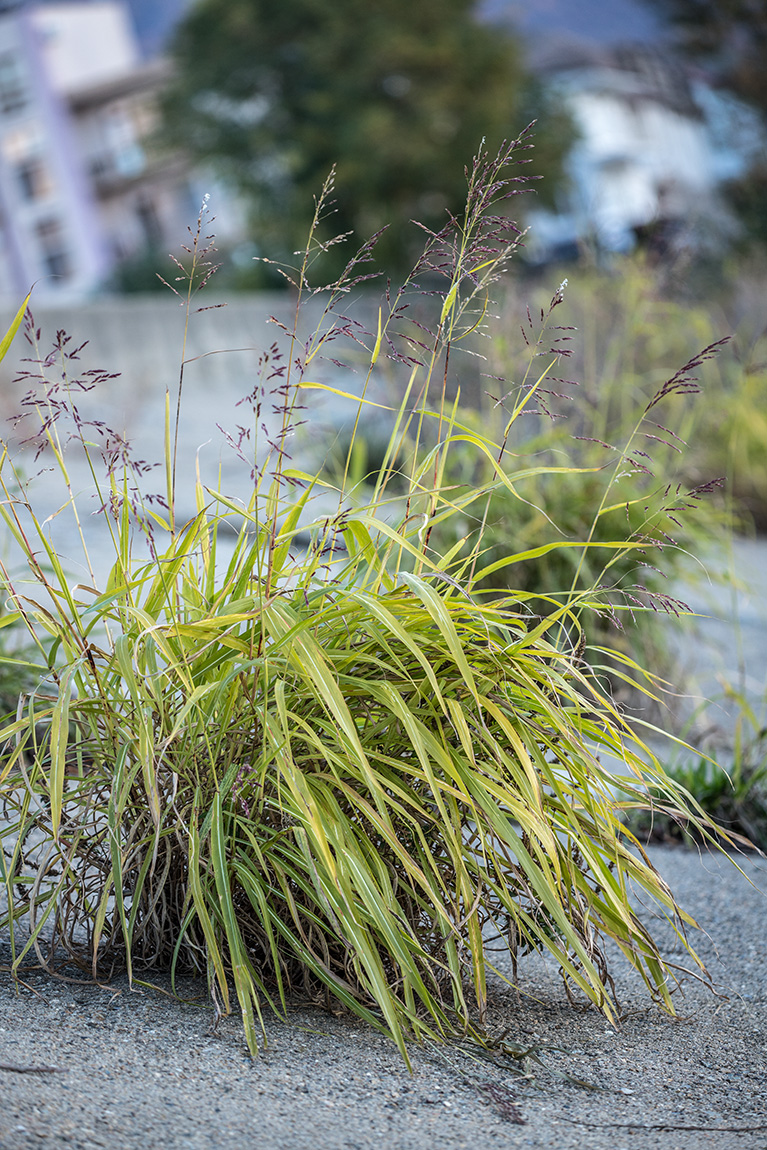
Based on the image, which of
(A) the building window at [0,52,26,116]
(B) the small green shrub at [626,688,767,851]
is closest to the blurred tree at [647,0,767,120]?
(B) the small green shrub at [626,688,767,851]

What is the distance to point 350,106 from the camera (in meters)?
15.9

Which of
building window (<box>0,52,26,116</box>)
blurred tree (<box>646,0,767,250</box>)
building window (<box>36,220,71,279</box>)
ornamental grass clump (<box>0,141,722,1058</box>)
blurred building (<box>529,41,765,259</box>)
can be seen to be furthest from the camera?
building window (<box>36,220,71,279</box>)

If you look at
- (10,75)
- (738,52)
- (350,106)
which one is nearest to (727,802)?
(350,106)

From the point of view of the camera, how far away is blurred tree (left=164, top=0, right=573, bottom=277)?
51.2ft

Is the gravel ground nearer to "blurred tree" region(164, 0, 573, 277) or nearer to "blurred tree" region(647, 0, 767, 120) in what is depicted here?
"blurred tree" region(164, 0, 573, 277)

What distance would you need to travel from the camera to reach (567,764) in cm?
149

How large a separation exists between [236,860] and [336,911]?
171 millimetres

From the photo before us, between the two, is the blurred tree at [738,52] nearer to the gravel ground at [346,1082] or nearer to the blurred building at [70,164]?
the gravel ground at [346,1082]

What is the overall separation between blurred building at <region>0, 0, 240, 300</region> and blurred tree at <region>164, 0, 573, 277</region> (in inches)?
649

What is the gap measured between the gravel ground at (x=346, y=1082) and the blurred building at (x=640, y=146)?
3.19 meters

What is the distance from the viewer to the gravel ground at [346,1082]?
1.18m

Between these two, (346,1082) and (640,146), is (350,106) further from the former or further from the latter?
(640,146)

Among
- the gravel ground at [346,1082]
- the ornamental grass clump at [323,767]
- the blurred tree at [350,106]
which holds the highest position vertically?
the blurred tree at [350,106]

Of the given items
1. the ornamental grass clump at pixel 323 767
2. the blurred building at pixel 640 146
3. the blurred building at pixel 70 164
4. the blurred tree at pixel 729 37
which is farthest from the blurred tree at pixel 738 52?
the blurred building at pixel 70 164
